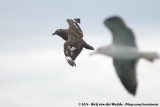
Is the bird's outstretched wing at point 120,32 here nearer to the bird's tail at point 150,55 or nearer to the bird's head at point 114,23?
the bird's head at point 114,23

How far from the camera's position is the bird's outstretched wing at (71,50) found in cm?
2085

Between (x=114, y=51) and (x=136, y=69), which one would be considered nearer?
(x=114, y=51)

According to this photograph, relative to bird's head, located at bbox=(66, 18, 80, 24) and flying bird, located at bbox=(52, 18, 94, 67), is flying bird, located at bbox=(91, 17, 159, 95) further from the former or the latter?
bird's head, located at bbox=(66, 18, 80, 24)

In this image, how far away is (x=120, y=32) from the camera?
11.0m

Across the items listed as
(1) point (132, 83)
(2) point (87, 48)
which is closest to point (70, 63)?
(2) point (87, 48)

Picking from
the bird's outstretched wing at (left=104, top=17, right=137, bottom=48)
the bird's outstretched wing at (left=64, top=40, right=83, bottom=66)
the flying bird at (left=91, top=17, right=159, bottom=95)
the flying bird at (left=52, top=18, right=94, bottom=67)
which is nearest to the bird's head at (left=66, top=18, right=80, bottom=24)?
the flying bird at (left=52, top=18, right=94, bottom=67)

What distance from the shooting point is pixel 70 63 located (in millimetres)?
20578

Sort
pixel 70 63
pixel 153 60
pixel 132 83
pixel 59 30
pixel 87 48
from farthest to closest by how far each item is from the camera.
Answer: pixel 59 30, pixel 87 48, pixel 70 63, pixel 132 83, pixel 153 60

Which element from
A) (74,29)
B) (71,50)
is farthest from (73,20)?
(71,50)

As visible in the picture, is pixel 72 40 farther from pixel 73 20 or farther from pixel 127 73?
pixel 127 73

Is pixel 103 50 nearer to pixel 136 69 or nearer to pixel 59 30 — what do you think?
pixel 136 69

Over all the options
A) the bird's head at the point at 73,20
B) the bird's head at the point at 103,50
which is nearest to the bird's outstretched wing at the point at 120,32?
the bird's head at the point at 103,50

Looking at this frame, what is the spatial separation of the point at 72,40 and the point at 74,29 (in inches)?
41.0

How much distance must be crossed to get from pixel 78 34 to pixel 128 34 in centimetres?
1153
